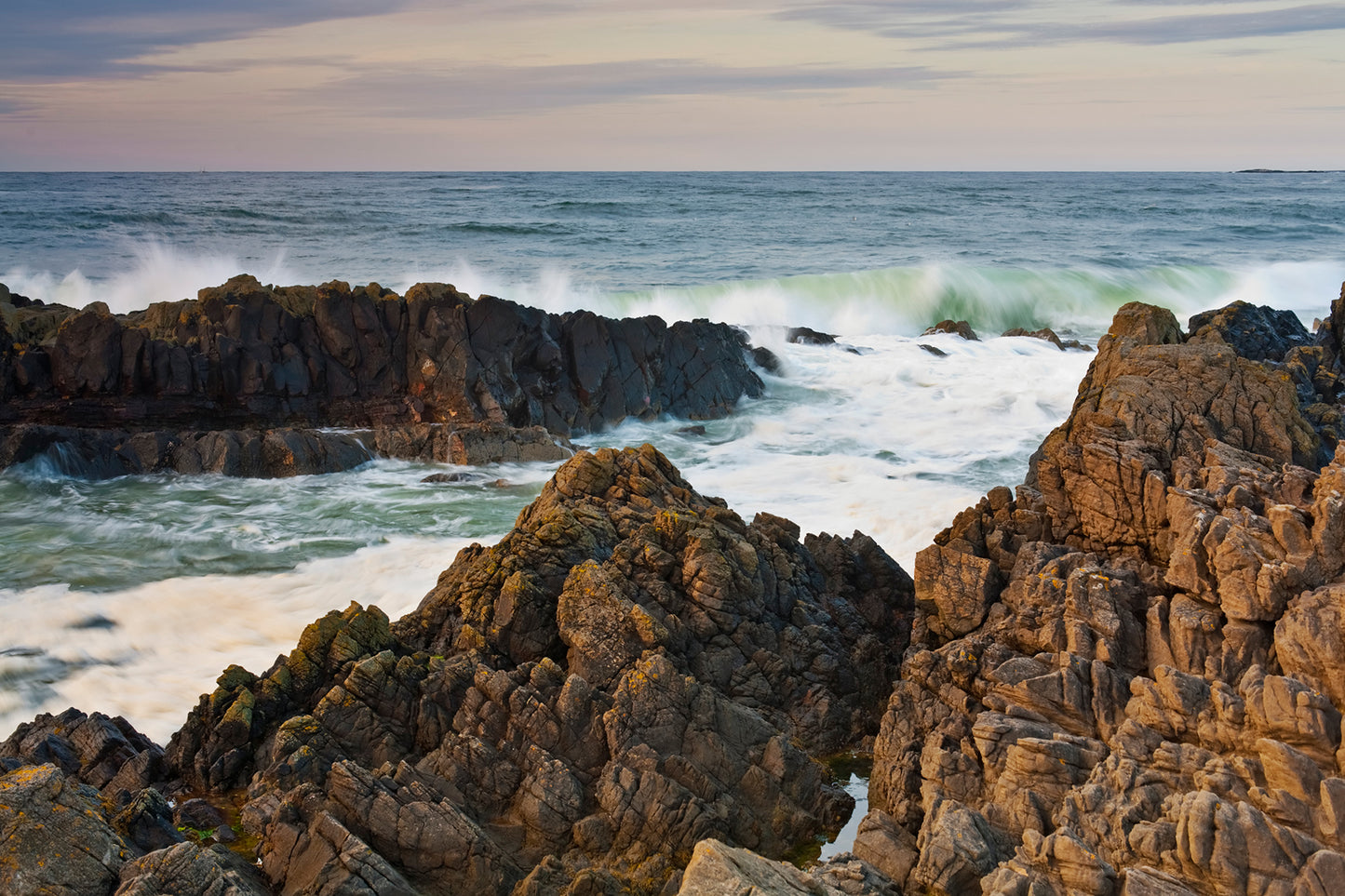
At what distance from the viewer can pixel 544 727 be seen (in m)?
8.55

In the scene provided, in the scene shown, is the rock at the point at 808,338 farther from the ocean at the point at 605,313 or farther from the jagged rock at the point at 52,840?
the jagged rock at the point at 52,840

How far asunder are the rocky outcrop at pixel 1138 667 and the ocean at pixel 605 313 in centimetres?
535

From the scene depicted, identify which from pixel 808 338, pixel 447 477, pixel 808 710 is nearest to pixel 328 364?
pixel 447 477

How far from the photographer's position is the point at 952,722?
27.9ft

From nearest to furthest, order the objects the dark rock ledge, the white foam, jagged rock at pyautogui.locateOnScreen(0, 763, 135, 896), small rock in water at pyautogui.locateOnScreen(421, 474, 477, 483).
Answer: jagged rock at pyautogui.locateOnScreen(0, 763, 135, 896) < the white foam < small rock in water at pyautogui.locateOnScreen(421, 474, 477, 483) < the dark rock ledge

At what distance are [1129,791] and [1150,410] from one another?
5.08m

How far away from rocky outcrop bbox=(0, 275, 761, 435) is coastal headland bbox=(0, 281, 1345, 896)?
1177 centimetres

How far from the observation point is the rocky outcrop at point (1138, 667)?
20.9 ft

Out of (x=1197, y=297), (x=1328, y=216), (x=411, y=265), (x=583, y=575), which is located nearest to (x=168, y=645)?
(x=583, y=575)

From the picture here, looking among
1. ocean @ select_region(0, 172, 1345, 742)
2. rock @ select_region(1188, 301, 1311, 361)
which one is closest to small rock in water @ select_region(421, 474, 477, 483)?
ocean @ select_region(0, 172, 1345, 742)

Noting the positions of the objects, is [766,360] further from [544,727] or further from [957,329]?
[544,727]

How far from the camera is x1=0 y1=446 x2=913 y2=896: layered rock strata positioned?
7378mm

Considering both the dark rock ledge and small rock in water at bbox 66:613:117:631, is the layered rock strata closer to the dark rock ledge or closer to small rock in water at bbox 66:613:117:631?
small rock in water at bbox 66:613:117:631

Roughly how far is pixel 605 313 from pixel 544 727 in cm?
3256
